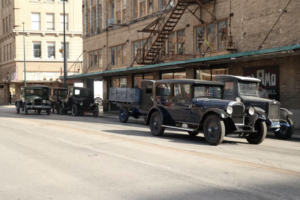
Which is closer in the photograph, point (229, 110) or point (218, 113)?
point (218, 113)

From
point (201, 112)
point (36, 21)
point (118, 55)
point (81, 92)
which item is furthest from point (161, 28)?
point (36, 21)

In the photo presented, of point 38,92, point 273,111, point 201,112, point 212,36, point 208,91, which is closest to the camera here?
point 201,112

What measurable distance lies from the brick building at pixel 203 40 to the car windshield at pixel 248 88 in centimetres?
213

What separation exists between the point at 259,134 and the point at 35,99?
2004 centimetres

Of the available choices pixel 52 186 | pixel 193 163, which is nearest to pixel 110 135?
pixel 193 163

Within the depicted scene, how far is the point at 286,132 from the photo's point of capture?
14336 mm

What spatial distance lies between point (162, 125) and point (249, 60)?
8783 mm

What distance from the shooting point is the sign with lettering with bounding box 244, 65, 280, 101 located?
62.2 feet

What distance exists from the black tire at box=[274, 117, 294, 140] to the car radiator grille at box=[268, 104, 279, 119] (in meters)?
0.93

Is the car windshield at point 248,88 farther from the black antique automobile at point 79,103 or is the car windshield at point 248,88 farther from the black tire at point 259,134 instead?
the black antique automobile at point 79,103

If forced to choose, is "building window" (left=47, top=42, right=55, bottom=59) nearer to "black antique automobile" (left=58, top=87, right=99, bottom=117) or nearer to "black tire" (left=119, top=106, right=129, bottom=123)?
"black antique automobile" (left=58, top=87, right=99, bottom=117)

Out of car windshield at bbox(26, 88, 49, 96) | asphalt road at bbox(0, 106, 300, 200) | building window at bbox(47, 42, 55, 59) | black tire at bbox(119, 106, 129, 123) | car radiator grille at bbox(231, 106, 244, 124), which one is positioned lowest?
asphalt road at bbox(0, 106, 300, 200)

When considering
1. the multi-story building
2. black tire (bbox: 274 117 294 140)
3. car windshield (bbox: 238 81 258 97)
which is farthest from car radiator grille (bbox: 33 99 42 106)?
the multi-story building

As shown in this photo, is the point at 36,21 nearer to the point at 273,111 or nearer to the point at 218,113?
the point at 273,111
